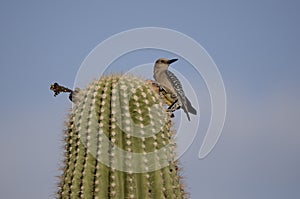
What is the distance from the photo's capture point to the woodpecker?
13.5 ft

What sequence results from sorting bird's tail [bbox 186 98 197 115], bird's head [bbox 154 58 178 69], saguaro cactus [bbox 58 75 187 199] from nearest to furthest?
saguaro cactus [bbox 58 75 187 199], bird's tail [bbox 186 98 197 115], bird's head [bbox 154 58 178 69]

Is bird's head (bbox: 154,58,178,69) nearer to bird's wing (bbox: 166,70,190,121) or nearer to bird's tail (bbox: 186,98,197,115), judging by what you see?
bird's wing (bbox: 166,70,190,121)

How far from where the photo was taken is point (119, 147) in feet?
12.1

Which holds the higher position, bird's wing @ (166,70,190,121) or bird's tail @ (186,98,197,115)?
bird's wing @ (166,70,190,121)

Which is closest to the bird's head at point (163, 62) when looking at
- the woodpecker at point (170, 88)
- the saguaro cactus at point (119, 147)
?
the woodpecker at point (170, 88)

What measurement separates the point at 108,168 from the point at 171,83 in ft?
3.10

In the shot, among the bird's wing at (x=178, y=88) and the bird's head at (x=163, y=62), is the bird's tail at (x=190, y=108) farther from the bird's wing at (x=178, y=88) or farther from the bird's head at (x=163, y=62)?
the bird's head at (x=163, y=62)

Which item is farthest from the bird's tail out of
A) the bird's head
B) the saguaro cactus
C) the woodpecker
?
the bird's head

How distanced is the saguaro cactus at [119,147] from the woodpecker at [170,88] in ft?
0.64

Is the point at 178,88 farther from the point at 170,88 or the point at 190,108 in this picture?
the point at 190,108

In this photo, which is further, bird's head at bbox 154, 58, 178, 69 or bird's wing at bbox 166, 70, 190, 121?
bird's head at bbox 154, 58, 178, 69

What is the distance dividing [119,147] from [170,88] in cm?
79

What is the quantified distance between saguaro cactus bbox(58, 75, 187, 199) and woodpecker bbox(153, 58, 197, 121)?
0.20 m

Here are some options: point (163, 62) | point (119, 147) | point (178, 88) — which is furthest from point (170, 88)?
point (119, 147)
